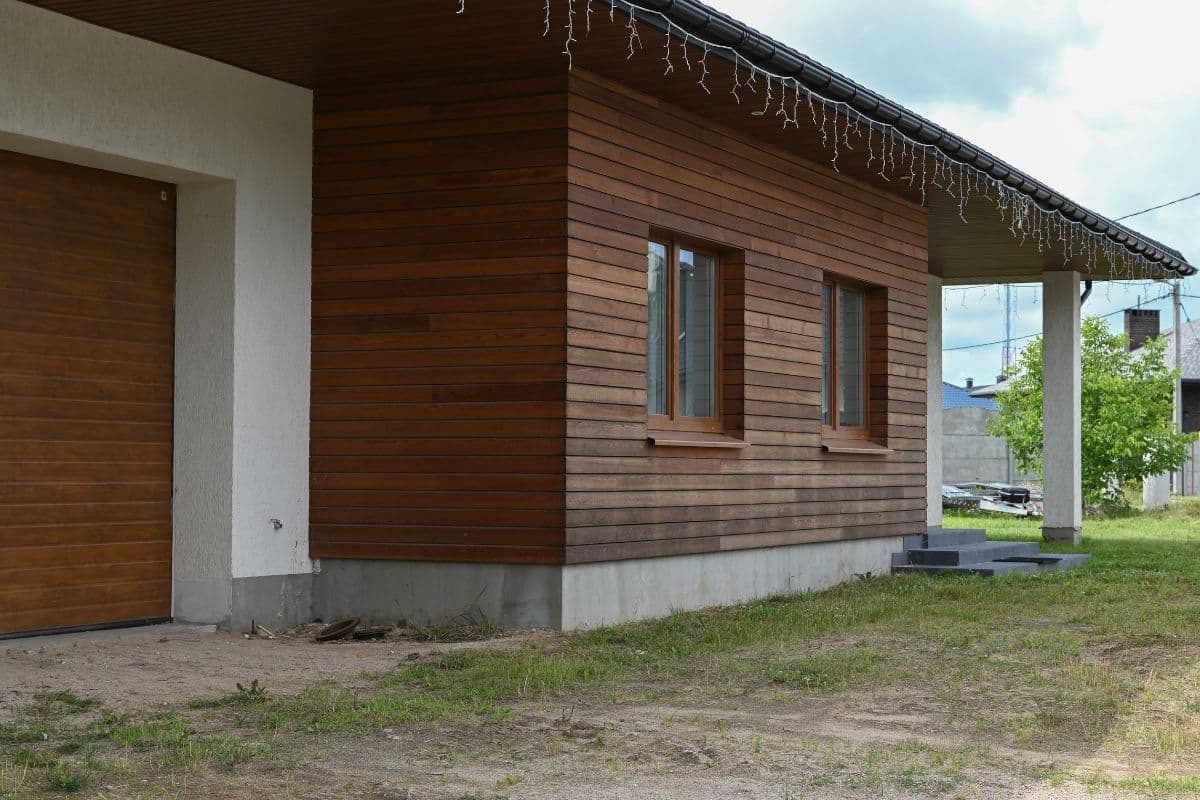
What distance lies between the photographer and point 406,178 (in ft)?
30.3

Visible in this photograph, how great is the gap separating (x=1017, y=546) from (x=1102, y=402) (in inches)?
436

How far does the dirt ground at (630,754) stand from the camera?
4820 mm

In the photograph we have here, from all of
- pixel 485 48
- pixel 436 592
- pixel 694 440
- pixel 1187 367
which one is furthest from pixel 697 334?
pixel 1187 367

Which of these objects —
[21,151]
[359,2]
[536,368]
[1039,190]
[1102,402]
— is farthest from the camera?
[1102,402]

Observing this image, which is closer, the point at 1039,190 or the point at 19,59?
the point at 19,59

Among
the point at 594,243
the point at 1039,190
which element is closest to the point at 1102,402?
the point at 1039,190

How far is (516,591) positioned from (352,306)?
81.9 inches

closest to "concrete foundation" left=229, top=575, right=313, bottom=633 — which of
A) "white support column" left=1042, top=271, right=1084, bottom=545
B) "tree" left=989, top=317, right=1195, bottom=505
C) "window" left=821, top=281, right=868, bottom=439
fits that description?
"window" left=821, top=281, right=868, bottom=439

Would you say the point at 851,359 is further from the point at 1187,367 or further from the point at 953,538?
the point at 1187,367

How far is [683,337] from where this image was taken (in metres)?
10.6

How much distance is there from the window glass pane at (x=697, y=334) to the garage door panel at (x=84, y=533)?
145 inches

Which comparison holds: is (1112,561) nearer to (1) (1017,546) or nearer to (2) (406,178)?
(1) (1017,546)

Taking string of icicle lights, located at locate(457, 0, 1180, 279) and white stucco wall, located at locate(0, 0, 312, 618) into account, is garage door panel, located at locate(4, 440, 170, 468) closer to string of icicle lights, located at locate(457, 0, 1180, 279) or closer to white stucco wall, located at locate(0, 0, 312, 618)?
white stucco wall, located at locate(0, 0, 312, 618)

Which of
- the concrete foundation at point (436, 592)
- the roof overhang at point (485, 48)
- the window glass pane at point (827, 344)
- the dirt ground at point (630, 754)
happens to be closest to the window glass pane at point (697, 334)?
the roof overhang at point (485, 48)
